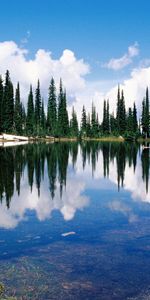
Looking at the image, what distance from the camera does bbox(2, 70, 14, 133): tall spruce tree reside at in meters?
92.4

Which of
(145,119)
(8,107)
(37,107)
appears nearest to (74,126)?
(37,107)

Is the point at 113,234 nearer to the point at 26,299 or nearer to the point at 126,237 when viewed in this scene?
the point at 126,237

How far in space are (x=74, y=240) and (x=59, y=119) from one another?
10781 centimetres

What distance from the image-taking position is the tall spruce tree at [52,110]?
370 feet

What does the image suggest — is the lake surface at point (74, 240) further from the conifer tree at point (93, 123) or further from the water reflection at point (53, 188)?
the conifer tree at point (93, 123)

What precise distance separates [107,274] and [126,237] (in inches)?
122

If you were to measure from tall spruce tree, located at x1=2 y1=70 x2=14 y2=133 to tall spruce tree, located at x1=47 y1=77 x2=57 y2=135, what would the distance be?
54.7ft

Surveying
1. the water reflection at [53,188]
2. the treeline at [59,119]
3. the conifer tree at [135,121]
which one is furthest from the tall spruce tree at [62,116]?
the water reflection at [53,188]

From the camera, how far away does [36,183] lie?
20.5 meters


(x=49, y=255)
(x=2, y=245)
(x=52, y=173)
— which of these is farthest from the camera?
(x=52, y=173)

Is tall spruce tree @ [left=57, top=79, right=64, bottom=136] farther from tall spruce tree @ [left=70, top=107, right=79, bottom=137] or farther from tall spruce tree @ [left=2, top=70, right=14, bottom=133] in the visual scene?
tall spruce tree @ [left=2, top=70, right=14, bottom=133]

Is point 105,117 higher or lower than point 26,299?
higher

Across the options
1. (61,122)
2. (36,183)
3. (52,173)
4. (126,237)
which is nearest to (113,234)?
(126,237)

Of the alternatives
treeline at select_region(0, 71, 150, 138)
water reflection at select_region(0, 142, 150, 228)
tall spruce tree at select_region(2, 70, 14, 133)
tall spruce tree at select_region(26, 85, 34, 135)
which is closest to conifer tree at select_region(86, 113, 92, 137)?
treeline at select_region(0, 71, 150, 138)
